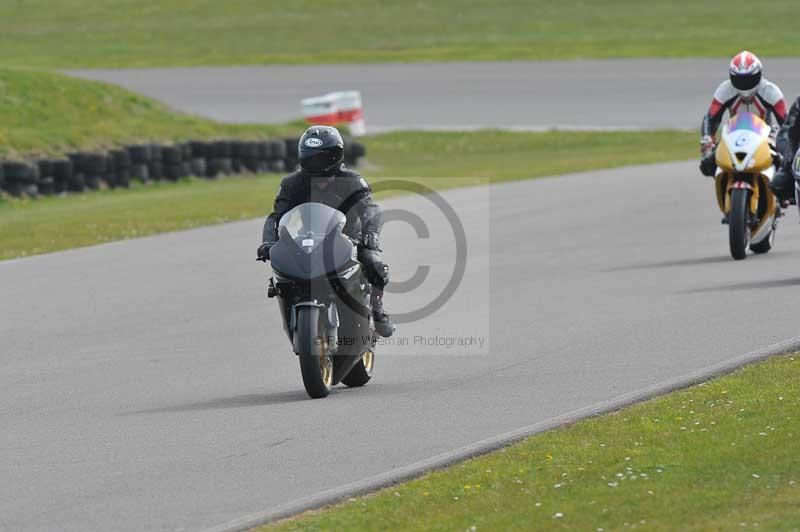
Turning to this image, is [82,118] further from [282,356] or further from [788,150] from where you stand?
[282,356]

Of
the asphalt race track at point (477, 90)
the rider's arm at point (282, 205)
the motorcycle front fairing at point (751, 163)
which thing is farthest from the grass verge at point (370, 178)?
the rider's arm at point (282, 205)

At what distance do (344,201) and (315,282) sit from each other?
1.83 feet

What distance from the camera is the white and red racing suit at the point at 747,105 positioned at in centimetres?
1554

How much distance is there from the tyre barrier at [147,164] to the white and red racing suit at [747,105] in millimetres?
10396

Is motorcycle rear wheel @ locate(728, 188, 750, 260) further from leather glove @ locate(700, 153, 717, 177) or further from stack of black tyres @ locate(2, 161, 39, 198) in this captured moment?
stack of black tyres @ locate(2, 161, 39, 198)

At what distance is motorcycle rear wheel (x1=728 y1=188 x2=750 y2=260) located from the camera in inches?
588

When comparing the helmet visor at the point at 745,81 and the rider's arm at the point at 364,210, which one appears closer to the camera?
the rider's arm at the point at 364,210

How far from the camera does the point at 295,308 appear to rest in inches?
358

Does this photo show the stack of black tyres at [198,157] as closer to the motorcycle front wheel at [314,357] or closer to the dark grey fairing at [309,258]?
the motorcycle front wheel at [314,357]

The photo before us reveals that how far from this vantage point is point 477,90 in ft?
127

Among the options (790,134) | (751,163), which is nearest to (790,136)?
(790,134)

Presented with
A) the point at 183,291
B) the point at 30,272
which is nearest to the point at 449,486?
the point at 183,291

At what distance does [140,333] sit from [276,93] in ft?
88.9

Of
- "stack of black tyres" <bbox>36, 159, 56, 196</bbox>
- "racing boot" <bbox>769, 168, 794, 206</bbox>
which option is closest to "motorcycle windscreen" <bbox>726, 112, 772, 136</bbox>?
"racing boot" <bbox>769, 168, 794, 206</bbox>
